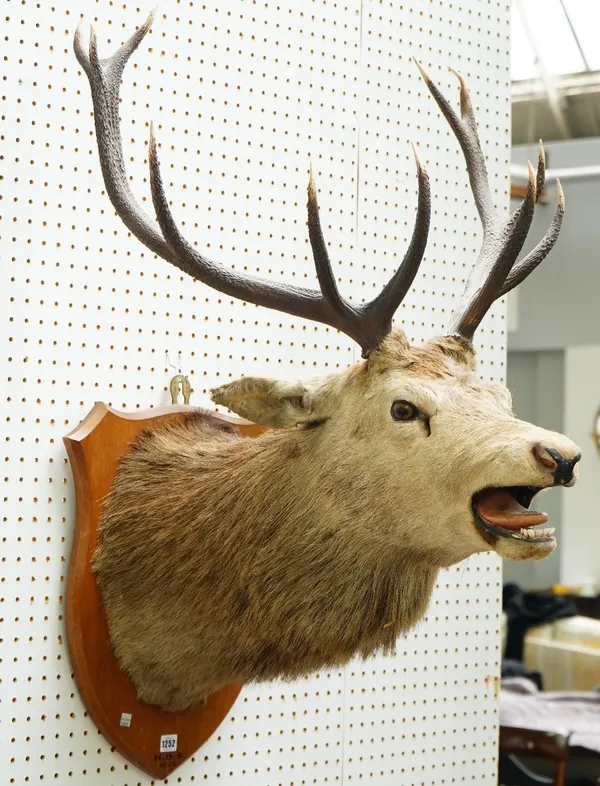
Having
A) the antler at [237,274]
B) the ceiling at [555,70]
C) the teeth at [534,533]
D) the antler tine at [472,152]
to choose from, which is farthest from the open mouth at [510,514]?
the ceiling at [555,70]

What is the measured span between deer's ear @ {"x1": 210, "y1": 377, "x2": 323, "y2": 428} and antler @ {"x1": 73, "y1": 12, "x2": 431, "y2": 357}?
5.6 inches

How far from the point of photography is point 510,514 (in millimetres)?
1869

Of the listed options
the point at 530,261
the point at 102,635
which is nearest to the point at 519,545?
the point at 530,261

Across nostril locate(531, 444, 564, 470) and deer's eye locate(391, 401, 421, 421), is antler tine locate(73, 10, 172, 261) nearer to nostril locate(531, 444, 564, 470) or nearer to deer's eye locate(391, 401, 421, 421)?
deer's eye locate(391, 401, 421, 421)

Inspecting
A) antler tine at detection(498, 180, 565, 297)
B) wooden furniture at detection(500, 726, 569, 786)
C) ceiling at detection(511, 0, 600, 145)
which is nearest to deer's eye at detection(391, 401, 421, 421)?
antler tine at detection(498, 180, 565, 297)

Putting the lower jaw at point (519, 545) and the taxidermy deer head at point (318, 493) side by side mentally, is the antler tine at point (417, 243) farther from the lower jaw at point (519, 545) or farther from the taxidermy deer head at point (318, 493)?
the lower jaw at point (519, 545)

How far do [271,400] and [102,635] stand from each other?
2.28 ft

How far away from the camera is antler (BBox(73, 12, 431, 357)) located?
199cm

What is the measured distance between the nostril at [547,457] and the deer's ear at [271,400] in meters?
0.51

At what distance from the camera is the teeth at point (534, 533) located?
A: 5.95 ft

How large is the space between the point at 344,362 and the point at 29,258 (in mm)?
899

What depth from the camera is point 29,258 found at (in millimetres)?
2414

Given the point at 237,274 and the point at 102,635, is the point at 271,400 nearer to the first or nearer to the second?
the point at 237,274

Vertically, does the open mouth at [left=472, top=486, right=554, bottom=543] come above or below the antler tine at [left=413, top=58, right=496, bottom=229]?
below
